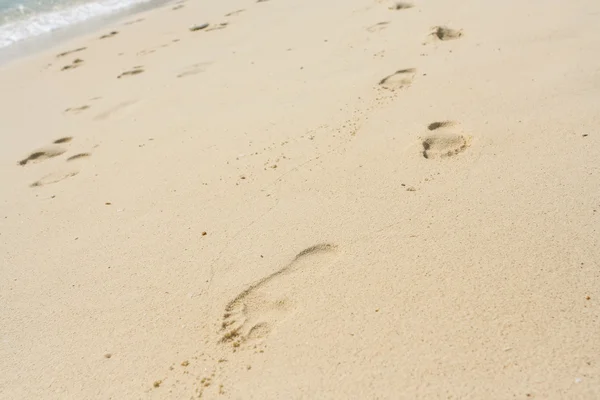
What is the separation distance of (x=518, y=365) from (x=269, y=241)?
0.95 m

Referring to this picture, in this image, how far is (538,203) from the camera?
190 cm

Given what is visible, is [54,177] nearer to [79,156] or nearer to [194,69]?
[79,156]

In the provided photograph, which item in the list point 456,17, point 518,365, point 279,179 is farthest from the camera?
point 456,17

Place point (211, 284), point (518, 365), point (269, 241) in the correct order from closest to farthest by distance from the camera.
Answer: point (518, 365) → point (211, 284) → point (269, 241)

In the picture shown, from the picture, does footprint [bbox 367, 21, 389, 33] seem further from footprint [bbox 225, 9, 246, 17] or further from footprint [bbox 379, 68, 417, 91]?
footprint [bbox 225, 9, 246, 17]

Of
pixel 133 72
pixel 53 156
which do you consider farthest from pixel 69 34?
pixel 53 156

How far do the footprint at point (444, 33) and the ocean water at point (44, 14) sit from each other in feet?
16.7

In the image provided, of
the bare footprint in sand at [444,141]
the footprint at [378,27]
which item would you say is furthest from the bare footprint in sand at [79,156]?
the footprint at [378,27]

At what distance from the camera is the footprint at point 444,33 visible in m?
3.48

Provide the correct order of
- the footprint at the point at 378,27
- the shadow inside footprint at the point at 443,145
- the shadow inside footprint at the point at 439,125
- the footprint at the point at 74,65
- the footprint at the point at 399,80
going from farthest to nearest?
Result: the footprint at the point at 74,65 → the footprint at the point at 378,27 → the footprint at the point at 399,80 → the shadow inside footprint at the point at 439,125 → the shadow inside footprint at the point at 443,145

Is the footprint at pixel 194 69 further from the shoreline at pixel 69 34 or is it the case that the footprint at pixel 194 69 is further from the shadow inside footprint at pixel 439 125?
the shoreline at pixel 69 34

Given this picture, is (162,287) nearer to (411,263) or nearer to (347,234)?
(347,234)

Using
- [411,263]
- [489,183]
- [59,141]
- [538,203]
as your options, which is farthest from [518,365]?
[59,141]

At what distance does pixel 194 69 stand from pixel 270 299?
106 inches
